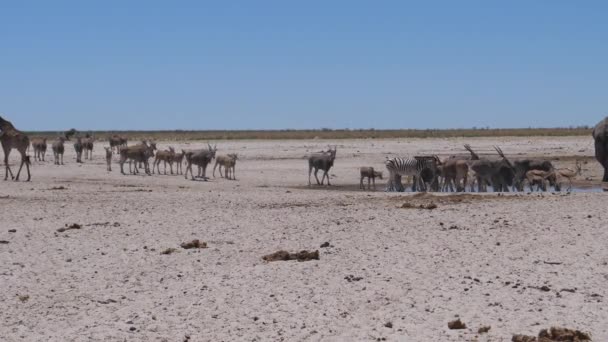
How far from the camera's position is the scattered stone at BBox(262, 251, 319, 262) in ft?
42.8

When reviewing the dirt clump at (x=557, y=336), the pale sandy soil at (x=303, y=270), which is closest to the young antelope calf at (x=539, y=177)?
the pale sandy soil at (x=303, y=270)

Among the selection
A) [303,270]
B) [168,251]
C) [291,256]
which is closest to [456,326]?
[303,270]

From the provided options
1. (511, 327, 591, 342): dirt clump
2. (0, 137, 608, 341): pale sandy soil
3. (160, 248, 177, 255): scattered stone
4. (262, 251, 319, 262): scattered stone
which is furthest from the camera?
(160, 248, 177, 255): scattered stone

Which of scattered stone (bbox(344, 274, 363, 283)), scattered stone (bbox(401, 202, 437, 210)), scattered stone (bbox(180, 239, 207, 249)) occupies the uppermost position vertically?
scattered stone (bbox(401, 202, 437, 210))

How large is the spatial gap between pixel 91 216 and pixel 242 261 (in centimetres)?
653

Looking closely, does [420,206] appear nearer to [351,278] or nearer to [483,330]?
[351,278]

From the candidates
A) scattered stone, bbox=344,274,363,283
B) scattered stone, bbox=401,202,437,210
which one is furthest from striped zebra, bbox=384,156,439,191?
scattered stone, bbox=344,274,363,283

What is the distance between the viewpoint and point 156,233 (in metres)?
16.1

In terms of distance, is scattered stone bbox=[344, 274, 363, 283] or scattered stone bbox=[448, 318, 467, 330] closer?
scattered stone bbox=[448, 318, 467, 330]

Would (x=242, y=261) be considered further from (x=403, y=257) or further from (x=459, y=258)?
(x=459, y=258)

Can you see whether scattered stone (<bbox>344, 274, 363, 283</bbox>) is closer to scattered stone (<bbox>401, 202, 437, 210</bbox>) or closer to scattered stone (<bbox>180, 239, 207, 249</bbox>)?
scattered stone (<bbox>180, 239, 207, 249</bbox>)

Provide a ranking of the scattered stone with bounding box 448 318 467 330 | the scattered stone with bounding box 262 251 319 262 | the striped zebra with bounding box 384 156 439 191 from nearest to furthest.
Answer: the scattered stone with bounding box 448 318 467 330
the scattered stone with bounding box 262 251 319 262
the striped zebra with bounding box 384 156 439 191

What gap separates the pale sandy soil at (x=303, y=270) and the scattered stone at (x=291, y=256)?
0.16 m

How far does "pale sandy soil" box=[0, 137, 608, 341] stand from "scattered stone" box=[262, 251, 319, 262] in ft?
0.53
